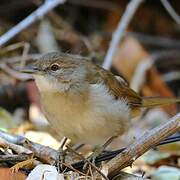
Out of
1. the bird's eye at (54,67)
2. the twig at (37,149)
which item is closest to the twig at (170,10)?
the bird's eye at (54,67)

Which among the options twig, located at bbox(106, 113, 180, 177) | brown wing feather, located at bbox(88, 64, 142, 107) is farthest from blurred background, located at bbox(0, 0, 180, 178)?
twig, located at bbox(106, 113, 180, 177)

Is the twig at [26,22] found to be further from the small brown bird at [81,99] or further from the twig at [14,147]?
the twig at [14,147]

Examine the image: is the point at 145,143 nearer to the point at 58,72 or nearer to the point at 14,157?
the point at 14,157

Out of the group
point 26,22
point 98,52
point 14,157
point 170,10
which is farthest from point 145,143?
point 98,52

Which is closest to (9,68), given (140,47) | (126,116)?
(140,47)

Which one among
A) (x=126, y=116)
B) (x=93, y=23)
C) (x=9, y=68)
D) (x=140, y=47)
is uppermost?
(x=93, y=23)

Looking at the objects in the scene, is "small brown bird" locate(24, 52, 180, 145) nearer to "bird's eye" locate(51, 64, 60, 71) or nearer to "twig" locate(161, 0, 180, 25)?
"bird's eye" locate(51, 64, 60, 71)

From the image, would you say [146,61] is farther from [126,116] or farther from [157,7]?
[126,116]
